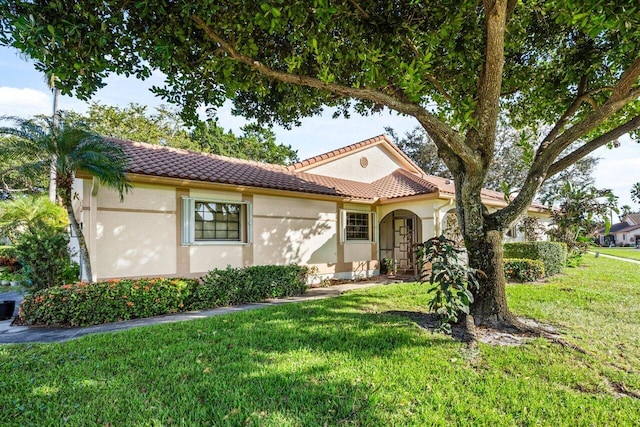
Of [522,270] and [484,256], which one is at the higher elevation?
[484,256]

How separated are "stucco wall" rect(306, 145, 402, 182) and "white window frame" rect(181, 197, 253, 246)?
197 inches

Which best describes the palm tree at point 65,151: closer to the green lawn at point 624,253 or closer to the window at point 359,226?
the window at point 359,226

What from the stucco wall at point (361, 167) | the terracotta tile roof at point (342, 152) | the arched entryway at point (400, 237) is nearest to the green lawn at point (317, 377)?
the arched entryway at point (400, 237)

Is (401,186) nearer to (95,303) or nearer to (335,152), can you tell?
(335,152)

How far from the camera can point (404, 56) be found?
23.3 feet

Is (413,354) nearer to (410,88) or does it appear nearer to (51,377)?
(410,88)

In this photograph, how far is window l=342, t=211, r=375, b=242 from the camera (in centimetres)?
1361

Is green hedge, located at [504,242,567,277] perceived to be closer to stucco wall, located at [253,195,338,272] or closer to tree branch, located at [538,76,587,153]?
tree branch, located at [538,76,587,153]

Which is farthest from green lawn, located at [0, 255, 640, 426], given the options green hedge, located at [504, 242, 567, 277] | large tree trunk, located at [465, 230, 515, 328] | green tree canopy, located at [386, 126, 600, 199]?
green tree canopy, located at [386, 126, 600, 199]

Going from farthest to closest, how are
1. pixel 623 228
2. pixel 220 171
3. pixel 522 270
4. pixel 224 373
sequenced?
pixel 623 228, pixel 522 270, pixel 220 171, pixel 224 373

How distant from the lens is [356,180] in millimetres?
16047

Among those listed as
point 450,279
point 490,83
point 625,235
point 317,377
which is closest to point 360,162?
point 490,83

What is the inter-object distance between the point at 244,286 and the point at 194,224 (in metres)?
2.47

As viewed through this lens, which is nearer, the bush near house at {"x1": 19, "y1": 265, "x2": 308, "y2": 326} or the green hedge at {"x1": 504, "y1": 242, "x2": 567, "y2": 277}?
the bush near house at {"x1": 19, "y1": 265, "x2": 308, "y2": 326}
